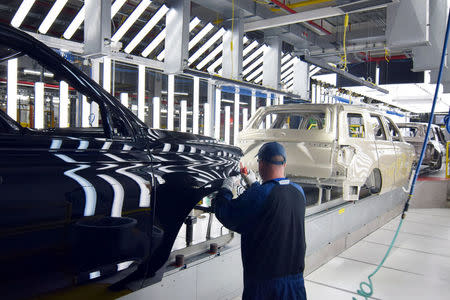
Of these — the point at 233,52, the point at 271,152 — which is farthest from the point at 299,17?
the point at 271,152

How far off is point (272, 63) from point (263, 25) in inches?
54.7

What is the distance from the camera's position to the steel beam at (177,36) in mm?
5145

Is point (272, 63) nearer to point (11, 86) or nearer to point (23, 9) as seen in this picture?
point (23, 9)

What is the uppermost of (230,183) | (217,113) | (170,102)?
(170,102)

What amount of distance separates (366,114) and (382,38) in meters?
3.45

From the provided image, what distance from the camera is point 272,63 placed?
7.59 m

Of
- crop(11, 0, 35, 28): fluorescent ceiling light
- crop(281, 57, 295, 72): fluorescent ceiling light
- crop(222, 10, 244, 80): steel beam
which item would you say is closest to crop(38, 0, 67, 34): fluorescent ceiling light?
crop(11, 0, 35, 28): fluorescent ceiling light

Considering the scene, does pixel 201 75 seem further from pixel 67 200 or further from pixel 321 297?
pixel 67 200

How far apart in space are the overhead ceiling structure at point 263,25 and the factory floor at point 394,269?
10.6ft

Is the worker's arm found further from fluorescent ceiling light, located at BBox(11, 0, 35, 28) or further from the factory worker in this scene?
fluorescent ceiling light, located at BBox(11, 0, 35, 28)

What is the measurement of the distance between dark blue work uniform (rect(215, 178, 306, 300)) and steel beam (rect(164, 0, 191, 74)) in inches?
139

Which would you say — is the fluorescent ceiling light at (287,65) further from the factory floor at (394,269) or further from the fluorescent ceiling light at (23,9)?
the fluorescent ceiling light at (23,9)

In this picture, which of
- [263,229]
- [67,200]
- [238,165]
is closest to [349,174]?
[238,165]

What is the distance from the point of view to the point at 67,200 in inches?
52.4
